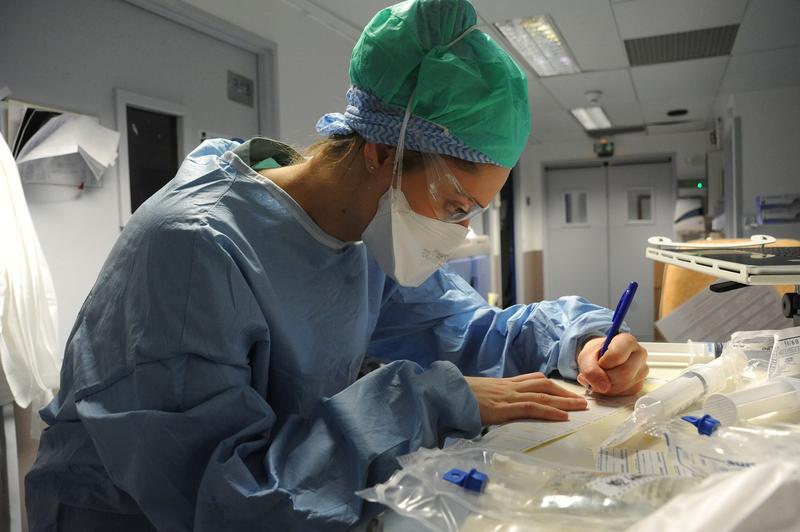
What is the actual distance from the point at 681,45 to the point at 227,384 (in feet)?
12.1

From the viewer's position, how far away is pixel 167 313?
709 millimetres

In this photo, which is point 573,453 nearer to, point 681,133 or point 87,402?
point 87,402

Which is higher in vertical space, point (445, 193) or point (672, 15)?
point (672, 15)

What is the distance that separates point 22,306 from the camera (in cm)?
145

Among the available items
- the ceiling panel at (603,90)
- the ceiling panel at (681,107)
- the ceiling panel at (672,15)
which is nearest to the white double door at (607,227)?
the ceiling panel at (681,107)

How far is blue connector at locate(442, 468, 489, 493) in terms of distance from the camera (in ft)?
1.59

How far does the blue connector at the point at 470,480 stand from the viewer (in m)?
0.48

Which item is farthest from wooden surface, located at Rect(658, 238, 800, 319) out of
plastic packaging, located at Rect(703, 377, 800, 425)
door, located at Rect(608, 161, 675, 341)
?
door, located at Rect(608, 161, 675, 341)

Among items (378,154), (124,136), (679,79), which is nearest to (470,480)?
(378,154)

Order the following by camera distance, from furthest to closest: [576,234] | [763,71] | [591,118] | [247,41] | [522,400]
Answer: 1. [576,234]
2. [591,118]
3. [763,71]
4. [247,41]
5. [522,400]

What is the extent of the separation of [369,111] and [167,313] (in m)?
0.43

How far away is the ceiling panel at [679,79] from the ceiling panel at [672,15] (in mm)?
728

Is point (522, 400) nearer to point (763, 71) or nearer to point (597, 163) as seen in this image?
point (763, 71)

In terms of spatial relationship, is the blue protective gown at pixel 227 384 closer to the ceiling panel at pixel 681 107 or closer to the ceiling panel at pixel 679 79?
the ceiling panel at pixel 679 79
